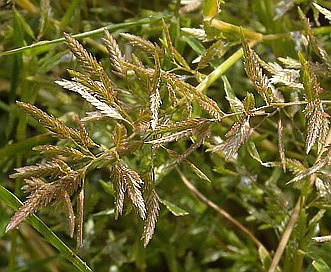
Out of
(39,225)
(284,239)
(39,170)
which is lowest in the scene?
(284,239)

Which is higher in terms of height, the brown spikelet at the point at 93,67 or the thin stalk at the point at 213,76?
the brown spikelet at the point at 93,67

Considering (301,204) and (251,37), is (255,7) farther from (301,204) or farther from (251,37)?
(301,204)

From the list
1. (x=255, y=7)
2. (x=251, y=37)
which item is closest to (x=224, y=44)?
(x=251, y=37)

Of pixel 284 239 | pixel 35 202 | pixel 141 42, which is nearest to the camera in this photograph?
pixel 35 202

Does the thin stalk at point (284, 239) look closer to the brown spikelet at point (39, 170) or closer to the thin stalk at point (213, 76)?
the thin stalk at point (213, 76)

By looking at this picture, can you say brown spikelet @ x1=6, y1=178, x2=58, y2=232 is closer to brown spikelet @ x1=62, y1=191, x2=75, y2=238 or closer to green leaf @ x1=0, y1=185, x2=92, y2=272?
brown spikelet @ x1=62, y1=191, x2=75, y2=238

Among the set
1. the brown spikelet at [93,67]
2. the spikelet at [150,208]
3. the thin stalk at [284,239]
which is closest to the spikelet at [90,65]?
the brown spikelet at [93,67]

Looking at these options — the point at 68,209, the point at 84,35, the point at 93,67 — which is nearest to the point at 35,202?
the point at 68,209

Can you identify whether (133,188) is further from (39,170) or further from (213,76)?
(213,76)

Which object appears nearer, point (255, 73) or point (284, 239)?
point (255, 73)
